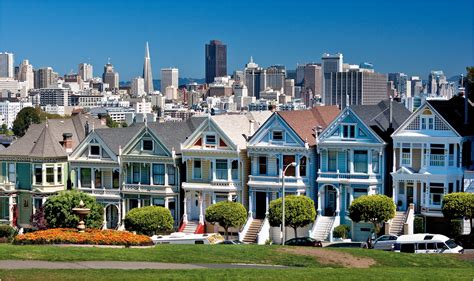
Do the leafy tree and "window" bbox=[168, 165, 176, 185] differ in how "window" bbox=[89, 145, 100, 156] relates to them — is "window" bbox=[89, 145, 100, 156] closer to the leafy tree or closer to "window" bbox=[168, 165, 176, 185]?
the leafy tree

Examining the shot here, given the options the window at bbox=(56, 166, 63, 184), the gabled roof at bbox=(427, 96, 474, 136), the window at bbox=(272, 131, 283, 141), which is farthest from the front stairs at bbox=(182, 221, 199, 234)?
the gabled roof at bbox=(427, 96, 474, 136)

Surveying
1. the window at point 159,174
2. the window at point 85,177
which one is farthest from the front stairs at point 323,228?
the window at point 85,177

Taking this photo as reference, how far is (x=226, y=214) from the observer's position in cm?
5419

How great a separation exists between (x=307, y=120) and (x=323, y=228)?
7247 mm

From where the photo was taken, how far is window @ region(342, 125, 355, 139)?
53931 millimetres

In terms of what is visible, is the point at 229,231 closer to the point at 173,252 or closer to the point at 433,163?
the point at 433,163

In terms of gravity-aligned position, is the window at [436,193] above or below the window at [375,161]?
below

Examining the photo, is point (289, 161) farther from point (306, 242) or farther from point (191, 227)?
point (306, 242)

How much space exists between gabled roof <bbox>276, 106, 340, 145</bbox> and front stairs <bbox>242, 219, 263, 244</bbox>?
17.1ft

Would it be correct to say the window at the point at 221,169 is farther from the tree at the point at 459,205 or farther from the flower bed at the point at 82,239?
the flower bed at the point at 82,239

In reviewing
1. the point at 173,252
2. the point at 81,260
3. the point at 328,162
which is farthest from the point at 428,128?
the point at 81,260

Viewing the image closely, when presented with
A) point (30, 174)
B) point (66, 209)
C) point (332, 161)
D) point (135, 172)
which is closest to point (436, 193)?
point (332, 161)

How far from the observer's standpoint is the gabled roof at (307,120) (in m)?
55.8

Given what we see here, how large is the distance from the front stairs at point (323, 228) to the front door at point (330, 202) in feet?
1.78
